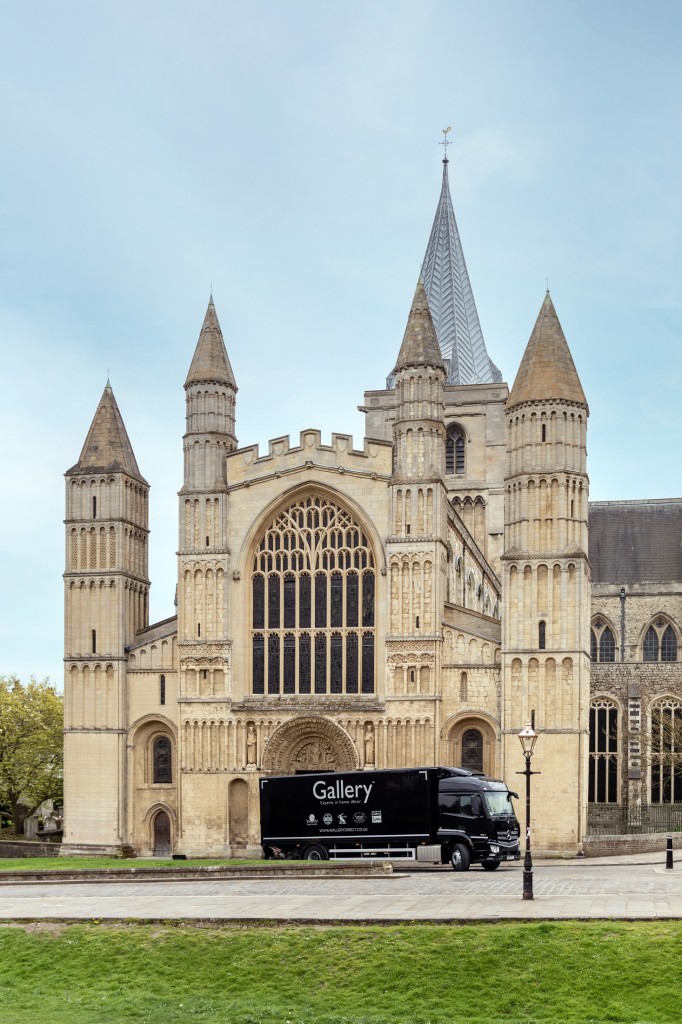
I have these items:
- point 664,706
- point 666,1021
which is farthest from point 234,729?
point 666,1021

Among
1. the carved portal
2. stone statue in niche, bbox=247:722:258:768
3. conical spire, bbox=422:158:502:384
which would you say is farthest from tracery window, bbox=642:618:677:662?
stone statue in niche, bbox=247:722:258:768

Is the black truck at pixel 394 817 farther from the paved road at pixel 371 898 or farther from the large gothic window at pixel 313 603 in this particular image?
the large gothic window at pixel 313 603

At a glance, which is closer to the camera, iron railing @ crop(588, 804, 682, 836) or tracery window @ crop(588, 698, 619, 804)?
iron railing @ crop(588, 804, 682, 836)

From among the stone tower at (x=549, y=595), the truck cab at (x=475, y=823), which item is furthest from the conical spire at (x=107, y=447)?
Answer: the truck cab at (x=475, y=823)

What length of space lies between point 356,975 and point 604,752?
4312cm

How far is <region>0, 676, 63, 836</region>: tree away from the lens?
61.8 meters

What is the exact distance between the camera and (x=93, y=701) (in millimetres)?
52938

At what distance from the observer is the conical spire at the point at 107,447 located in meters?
53.8

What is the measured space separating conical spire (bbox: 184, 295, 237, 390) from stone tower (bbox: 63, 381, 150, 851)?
442 cm

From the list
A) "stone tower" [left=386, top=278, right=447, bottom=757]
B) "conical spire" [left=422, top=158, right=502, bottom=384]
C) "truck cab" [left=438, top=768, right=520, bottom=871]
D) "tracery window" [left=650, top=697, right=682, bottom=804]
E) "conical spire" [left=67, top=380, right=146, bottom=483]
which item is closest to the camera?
"truck cab" [left=438, top=768, right=520, bottom=871]

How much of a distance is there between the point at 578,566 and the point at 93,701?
1952 cm

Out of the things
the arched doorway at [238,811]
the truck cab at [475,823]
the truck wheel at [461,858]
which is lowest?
the arched doorway at [238,811]

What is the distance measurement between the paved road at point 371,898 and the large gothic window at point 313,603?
47.1 ft

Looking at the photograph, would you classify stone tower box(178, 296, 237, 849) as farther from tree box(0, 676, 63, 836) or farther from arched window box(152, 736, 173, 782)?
tree box(0, 676, 63, 836)
